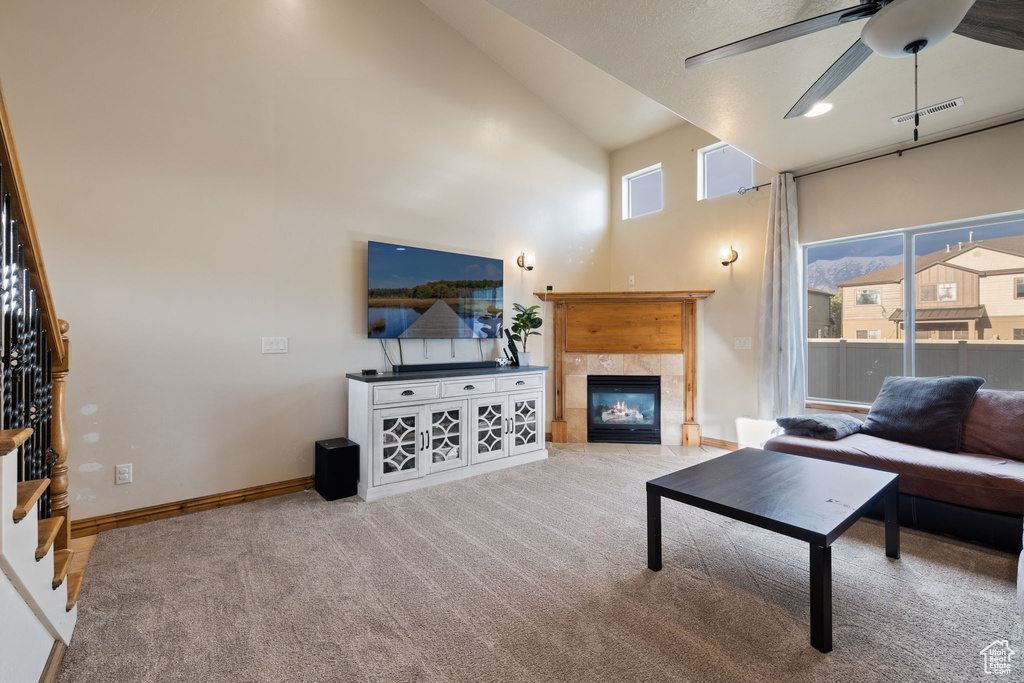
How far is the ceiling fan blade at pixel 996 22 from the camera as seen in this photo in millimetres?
1600

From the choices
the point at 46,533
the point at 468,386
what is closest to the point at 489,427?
the point at 468,386

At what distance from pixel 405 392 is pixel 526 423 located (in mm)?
1257

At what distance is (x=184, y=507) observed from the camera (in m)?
2.89

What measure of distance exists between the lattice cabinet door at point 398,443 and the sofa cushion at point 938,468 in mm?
2569

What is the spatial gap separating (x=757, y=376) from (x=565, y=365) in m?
1.85


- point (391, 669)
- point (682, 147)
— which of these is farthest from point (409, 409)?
point (682, 147)

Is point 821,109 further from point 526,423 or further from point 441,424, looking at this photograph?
point 441,424

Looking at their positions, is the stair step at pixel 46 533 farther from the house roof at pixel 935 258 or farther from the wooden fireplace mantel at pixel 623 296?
the house roof at pixel 935 258

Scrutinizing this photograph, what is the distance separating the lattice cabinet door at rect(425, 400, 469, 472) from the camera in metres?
3.46

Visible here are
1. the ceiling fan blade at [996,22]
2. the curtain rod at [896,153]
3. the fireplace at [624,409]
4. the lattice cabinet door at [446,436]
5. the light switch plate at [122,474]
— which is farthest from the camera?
the fireplace at [624,409]

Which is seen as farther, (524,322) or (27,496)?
(524,322)

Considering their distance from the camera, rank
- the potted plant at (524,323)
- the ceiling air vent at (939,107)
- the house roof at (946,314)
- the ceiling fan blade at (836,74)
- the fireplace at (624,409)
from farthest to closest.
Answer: the fireplace at (624,409), the potted plant at (524,323), the house roof at (946,314), the ceiling air vent at (939,107), the ceiling fan blade at (836,74)

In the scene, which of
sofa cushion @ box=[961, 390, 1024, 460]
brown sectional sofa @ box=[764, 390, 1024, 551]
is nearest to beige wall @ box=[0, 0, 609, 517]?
brown sectional sofa @ box=[764, 390, 1024, 551]

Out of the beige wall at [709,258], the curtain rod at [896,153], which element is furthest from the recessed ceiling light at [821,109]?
the beige wall at [709,258]
